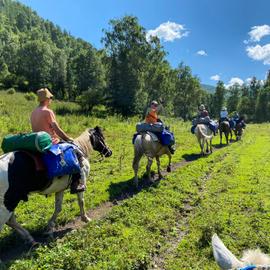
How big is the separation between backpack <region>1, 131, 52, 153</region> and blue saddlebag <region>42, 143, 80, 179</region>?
0.24 m

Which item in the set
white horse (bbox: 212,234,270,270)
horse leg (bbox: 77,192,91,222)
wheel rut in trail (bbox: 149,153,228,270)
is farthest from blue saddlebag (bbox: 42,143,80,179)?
white horse (bbox: 212,234,270,270)

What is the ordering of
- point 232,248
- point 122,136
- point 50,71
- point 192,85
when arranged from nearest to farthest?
point 232,248 → point 122,136 → point 50,71 → point 192,85

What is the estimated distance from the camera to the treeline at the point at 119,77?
4662 centimetres

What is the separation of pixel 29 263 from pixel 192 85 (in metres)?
82.1

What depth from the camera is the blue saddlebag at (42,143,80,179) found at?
681 centimetres

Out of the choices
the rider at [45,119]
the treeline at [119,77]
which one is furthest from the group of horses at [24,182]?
the treeline at [119,77]

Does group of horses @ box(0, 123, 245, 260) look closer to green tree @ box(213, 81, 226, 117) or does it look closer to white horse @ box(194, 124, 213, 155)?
white horse @ box(194, 124, 213, 155)

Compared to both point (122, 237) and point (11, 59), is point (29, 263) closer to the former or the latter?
point (122, 237)

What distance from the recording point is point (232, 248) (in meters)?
6.95

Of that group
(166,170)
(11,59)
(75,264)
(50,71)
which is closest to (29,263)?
(75,264)

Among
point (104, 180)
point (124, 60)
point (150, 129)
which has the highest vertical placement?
point (124, 60)

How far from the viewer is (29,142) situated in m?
6.55

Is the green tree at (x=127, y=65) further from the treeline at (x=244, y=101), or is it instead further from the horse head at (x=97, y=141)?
the treeline at (x=244, y=101)

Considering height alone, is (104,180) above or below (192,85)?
below
